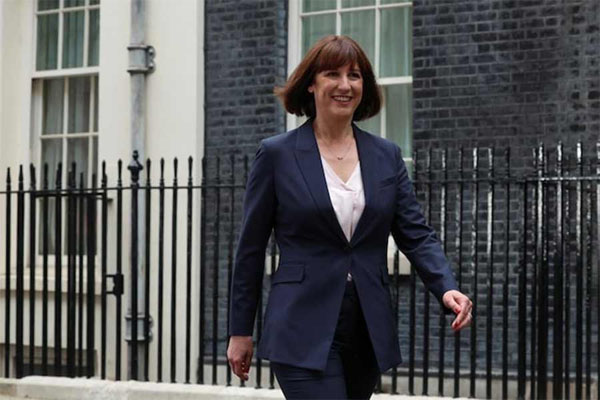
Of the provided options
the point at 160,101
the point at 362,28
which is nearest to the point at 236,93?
the point at 160,101

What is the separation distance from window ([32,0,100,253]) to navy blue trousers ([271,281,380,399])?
7.33m

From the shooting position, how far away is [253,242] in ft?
13.7

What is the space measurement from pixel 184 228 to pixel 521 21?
297 cm

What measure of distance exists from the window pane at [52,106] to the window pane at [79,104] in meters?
0.11

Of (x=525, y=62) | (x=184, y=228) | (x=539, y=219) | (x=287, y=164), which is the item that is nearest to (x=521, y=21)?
(x=525, y=62)

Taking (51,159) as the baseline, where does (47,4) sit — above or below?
above

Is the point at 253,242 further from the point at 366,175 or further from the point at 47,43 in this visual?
the point at 47,43

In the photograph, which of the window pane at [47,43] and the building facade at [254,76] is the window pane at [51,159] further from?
the window pane at [47,43]

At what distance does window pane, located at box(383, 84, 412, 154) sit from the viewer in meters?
9.75

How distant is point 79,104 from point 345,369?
774 cm

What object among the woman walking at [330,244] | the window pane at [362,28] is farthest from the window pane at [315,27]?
the woman walking at [330,244]

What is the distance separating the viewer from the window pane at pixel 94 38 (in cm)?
1127

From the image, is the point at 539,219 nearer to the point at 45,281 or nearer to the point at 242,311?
the point at 45,281

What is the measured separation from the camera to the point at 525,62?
9023mm
